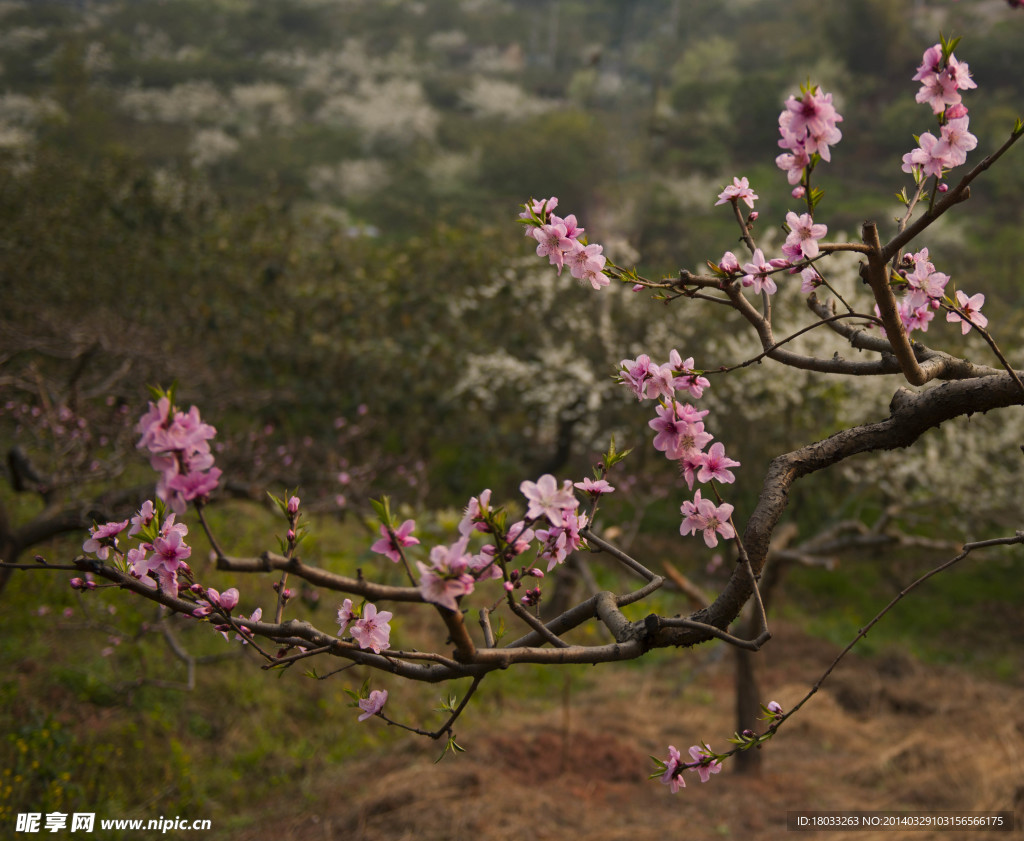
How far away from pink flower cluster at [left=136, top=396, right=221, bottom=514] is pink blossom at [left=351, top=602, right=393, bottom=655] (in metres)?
0.53

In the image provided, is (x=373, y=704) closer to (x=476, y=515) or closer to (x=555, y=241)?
(x=476, y=515)

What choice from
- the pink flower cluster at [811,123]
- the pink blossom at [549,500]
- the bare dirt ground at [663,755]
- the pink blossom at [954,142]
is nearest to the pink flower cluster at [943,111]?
the pink blossom at [954,142]

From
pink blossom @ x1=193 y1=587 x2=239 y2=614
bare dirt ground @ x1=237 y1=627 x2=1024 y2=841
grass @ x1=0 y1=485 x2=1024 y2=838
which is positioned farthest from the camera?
grass @ x1=0 y1=485 x2=1024 y2=838

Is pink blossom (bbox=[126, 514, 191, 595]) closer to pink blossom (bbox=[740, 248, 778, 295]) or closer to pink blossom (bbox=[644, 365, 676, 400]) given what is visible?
pink blossom (bbox=[644, 365, 676, 400])

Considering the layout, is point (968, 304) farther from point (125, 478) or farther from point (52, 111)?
point (52, 111)

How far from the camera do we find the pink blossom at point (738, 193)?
1.74 metres

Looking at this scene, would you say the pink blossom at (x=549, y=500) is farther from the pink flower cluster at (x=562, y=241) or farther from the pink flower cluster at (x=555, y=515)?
the pink flower cluster at (x=562, y=241)

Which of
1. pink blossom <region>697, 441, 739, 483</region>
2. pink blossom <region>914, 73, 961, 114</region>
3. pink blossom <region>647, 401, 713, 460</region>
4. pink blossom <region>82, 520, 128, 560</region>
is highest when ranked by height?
pink blossom <region>914, 73, 961, 114</region>

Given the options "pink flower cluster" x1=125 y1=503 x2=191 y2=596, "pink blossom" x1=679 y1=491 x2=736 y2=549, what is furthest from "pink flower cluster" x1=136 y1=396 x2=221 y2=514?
"pink blossom" x1=679 y1=491 x2=736 y2=549

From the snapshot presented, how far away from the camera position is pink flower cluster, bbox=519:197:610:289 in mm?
1656

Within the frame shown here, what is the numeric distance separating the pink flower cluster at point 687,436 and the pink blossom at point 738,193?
0.42m

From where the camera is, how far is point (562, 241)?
5.49 feet

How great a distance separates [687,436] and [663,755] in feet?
15.8

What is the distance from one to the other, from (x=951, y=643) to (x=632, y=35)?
32.4 m
